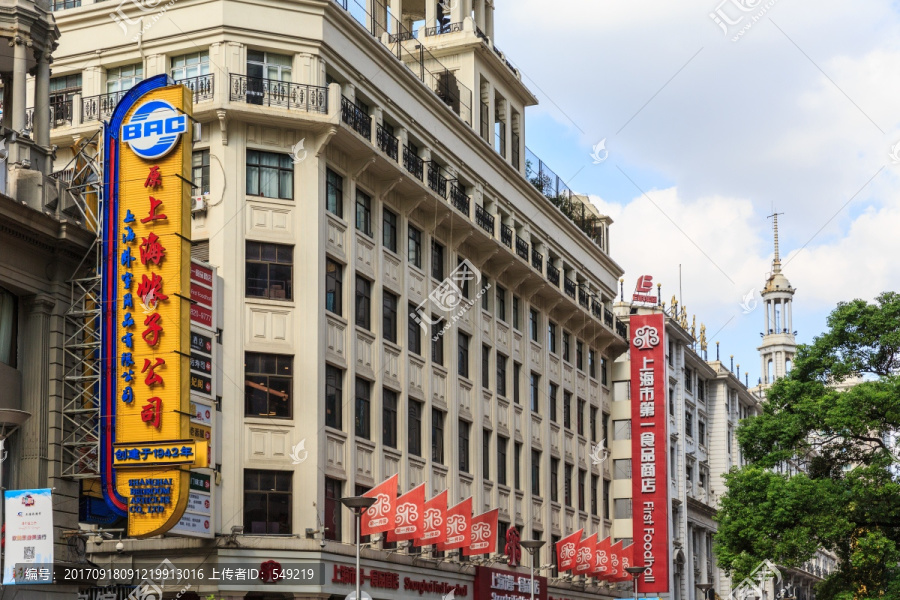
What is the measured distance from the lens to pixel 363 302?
45.5 metres

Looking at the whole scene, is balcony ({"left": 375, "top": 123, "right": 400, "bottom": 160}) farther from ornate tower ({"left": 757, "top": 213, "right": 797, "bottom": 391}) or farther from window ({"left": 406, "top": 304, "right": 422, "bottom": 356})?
ornate tower ({"left": 757, "top": 213, "right": 797, "bottom": 391})

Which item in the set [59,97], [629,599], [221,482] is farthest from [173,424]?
[629,599]

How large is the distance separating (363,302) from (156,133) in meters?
12.7

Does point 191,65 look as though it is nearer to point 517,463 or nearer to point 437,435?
point 437,435

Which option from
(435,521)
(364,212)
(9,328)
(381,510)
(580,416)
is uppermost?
(364,212)

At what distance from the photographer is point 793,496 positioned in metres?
45.5

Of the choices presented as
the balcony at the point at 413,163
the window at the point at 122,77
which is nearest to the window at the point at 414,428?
the balcony at the point at 413,163

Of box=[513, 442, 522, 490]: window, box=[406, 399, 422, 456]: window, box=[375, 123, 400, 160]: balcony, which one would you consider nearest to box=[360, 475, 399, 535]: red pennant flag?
box=[406, 399, 422, 456]: window

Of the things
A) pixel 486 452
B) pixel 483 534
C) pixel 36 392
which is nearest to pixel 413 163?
pixel 486 452

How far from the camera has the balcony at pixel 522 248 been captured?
192 feet

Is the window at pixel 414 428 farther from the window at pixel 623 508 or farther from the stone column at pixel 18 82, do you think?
the window at pixel 623 508

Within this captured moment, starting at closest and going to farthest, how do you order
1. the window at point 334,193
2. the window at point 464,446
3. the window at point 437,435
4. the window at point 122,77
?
1. the window at point 334,193
2. the window at point 122,77
3. the window at point 437,435
4. the window at point 464,446

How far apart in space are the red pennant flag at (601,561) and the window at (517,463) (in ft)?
20.3

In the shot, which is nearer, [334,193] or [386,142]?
[334,193]
